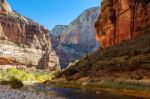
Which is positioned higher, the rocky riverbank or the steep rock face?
the steep rock face

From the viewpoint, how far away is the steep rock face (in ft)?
305

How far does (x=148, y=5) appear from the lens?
3514 inches

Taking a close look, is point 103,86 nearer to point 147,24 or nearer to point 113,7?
point 147,24

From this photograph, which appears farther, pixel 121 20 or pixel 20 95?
pixel 121 20

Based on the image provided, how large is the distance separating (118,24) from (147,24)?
21932mm

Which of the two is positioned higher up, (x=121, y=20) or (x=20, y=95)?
(x=121, y=20)

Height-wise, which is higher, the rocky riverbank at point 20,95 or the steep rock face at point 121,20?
the steep rock face at point 121,20

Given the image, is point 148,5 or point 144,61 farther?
point 148,5

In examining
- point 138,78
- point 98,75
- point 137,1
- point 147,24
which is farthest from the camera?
point 137,1

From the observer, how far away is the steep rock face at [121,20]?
92.9 metres

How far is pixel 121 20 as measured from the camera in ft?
350

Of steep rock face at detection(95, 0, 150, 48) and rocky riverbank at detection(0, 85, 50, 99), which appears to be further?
steep rock face at detection(95, 0, 150, 48)

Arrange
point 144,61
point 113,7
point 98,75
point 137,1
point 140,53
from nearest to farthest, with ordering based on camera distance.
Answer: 1. point 144,61
2. point 140,53
3. point 98,75
4. point 137,1
5. point 113,7

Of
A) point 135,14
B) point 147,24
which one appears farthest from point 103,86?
point 135,14
